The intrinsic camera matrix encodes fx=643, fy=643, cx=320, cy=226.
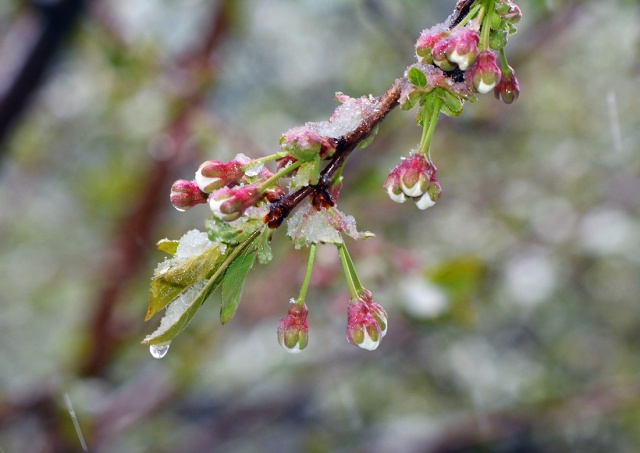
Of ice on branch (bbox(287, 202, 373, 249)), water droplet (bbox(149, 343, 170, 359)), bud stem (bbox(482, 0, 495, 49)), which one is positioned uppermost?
bud stem (bbox(482, 0, 495, 49))

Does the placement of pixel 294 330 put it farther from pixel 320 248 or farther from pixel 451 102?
pixel 320 248

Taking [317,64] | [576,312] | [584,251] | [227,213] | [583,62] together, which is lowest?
[227,213]

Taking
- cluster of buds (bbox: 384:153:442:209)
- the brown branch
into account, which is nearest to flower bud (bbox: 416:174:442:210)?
cluster of buds (bbox: 384:153:442:209)

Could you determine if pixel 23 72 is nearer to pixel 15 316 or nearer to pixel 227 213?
pixel 227 213

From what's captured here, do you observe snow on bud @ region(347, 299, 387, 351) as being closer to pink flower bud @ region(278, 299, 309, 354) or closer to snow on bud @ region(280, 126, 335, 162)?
pink flower bud @ region(278, 299, 309, 354)

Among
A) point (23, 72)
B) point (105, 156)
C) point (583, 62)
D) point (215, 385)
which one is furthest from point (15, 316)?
point (583, 62)

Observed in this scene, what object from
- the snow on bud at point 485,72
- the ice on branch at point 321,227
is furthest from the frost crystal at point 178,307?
the snow on bud at point 485,72

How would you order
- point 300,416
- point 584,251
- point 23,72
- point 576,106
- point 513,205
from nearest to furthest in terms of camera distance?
point 23,72
point 584,251
point 513,205
point 300,416
point 576,106
